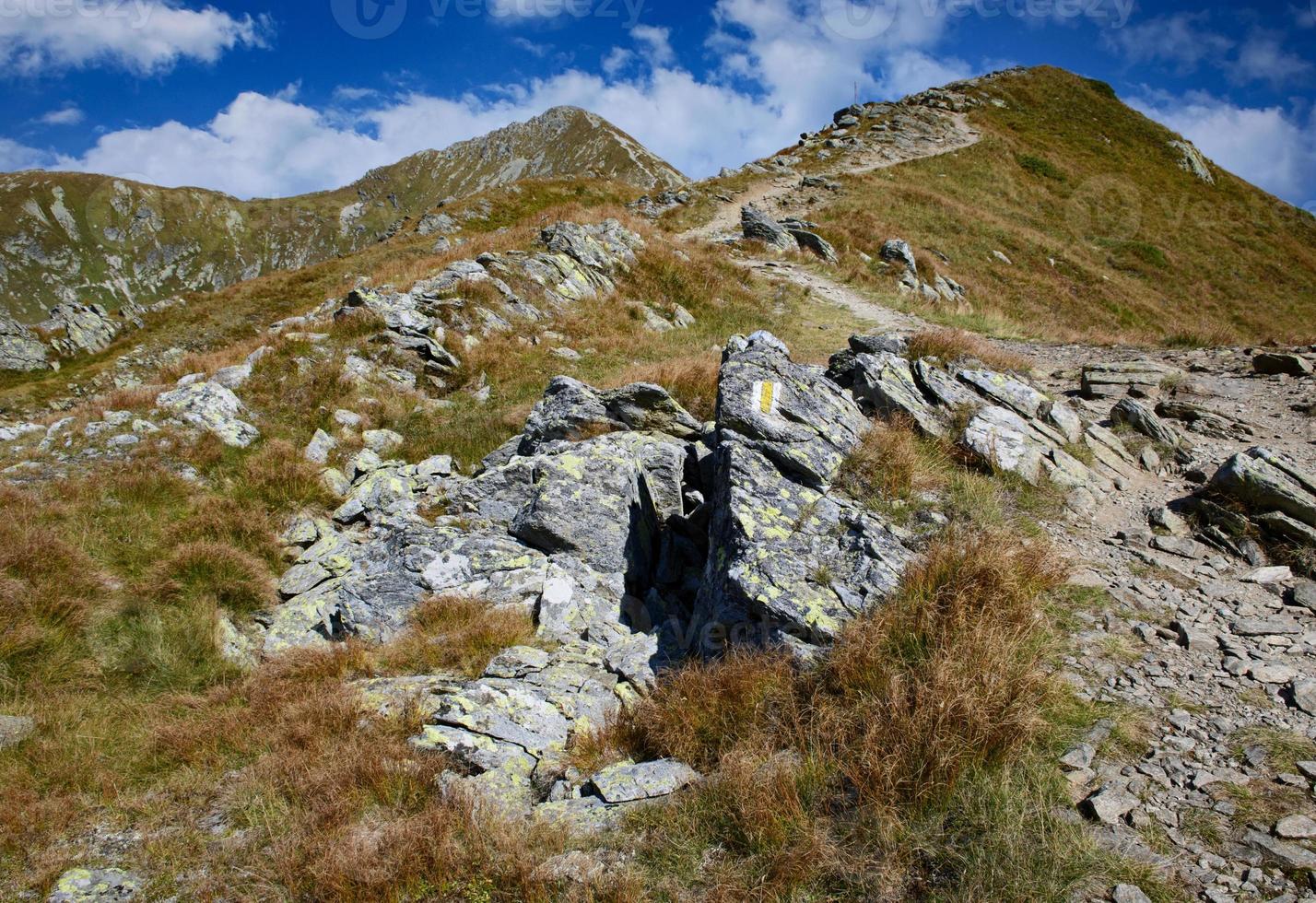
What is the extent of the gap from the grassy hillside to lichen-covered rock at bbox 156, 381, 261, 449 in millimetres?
23277

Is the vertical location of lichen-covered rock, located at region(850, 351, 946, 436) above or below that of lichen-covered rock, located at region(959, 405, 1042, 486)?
above

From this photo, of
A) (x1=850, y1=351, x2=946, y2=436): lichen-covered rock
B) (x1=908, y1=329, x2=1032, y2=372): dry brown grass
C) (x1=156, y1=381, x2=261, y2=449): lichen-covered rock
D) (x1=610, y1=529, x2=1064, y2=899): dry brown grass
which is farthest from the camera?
(x1=908, y1=329, x2=1032, y2=372): dry brown grass

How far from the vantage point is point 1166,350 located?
16.6 m

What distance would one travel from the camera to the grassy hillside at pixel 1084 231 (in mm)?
31609

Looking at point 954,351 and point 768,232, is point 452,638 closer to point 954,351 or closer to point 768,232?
point 954,351

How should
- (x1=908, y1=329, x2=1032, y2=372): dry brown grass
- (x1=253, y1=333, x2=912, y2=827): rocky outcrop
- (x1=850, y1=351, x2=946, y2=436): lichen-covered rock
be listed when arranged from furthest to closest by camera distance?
(x1=908, y1=329, x2=1032, y2=372): dry brown grass
(x1=850, y1=351, x2=946, y2=436): lichen-covered rock
(x1=253, y1=333, x2=912, y2=827): rocky outcrop

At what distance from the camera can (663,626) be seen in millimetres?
7680

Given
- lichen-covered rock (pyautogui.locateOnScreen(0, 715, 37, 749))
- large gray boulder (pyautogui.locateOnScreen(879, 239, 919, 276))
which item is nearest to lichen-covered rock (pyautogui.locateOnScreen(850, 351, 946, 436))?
lichen-covered rock (pyautogui.locateOnScreen(0, 715, 37, 749))

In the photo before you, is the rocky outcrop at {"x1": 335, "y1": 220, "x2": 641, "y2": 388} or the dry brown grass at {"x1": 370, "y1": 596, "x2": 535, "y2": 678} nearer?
the dry brown grass at {"x1": 370, "y1": 596, "x2": 535, "y2": 678}

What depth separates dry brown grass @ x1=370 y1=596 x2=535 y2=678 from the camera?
6863 millimetres

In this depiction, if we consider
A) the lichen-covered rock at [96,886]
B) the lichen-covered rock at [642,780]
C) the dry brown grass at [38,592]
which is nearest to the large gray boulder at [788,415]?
the lichen-covered rock at [642,780]

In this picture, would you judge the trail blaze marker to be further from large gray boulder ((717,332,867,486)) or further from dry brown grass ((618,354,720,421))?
dry brown grass ((618,354,720,421))

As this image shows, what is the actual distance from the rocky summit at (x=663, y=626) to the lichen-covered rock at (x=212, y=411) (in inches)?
A: 3.0

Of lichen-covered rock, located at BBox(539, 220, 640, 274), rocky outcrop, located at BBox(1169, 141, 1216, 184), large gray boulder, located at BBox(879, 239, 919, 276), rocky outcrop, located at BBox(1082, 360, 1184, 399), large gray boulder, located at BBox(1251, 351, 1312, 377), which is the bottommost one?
rocky outcrop, located at BBox(1082, 360, 1184, 399)
